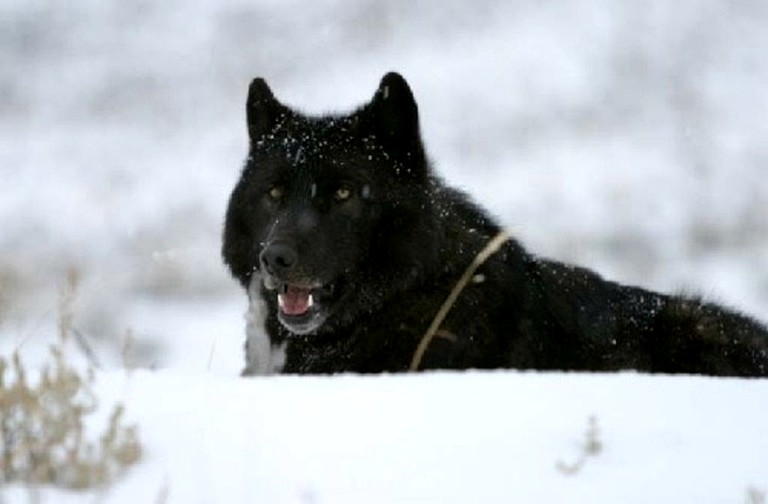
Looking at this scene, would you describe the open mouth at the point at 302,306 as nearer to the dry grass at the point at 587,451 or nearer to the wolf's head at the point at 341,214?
the wolf's head at the point at 341,214

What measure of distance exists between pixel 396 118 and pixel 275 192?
0.64m

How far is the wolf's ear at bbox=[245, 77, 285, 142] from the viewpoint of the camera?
240 inches

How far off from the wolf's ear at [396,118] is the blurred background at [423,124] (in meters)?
7.09

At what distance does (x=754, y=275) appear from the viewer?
1702 centimetres

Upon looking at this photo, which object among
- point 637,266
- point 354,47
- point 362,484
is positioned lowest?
point 362,484

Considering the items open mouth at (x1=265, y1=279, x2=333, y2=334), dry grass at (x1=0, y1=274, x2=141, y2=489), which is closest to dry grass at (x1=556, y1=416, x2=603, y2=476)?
dry grass at (x1=0, y1=274, x2=141, y2=489)

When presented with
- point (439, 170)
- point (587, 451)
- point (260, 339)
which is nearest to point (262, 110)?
point (439, 170)

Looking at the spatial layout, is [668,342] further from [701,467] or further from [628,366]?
[701,467]

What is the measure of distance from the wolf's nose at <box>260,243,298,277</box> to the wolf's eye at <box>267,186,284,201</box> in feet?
1.53

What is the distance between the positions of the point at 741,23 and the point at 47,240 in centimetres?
1943

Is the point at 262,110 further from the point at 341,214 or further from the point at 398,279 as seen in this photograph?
the point at 398,279

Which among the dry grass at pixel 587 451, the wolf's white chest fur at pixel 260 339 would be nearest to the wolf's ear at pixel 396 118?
the wolf's white chest fur at pixel 260 339

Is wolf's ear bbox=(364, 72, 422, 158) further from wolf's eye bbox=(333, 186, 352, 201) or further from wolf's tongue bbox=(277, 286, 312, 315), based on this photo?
wolf's tongue bbox=(277, 286, 312, 315)

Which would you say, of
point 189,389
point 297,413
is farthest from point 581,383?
point 189,389
